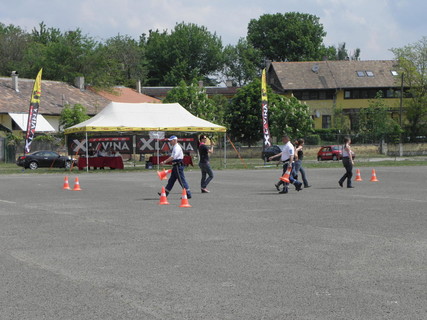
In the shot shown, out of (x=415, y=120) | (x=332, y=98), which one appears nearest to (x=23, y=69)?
(x=332, y=98)

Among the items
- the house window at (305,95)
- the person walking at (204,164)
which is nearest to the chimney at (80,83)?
the house window at (305,95)

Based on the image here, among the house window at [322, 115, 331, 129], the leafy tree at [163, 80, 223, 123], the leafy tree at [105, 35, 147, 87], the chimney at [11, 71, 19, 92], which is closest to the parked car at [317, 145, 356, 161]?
the leafy tree at [163, 80, 223, 123]

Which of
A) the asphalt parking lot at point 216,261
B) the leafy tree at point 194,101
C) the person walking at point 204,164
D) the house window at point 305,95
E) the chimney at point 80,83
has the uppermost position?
the chimney at point 80,83

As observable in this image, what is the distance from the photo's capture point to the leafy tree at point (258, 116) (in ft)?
216

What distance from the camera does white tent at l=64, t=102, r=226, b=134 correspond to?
38625 millimetres

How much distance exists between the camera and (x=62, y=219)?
14250mm

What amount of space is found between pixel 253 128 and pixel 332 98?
18924 millimetres

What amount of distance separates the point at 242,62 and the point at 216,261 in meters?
101

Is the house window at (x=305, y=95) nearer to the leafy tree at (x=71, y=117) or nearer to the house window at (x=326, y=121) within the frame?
the house window at (x=326, y=121)

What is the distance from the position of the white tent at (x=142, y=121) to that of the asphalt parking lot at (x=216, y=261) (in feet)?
70.7

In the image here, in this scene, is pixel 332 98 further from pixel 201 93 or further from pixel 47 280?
pixel 47 280

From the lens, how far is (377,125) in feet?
221

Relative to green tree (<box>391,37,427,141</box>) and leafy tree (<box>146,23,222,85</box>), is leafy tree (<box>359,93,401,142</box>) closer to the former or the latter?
green tree (<box>391,37,427,141</box>)

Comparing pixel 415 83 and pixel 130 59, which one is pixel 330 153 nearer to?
pixel 415 83
